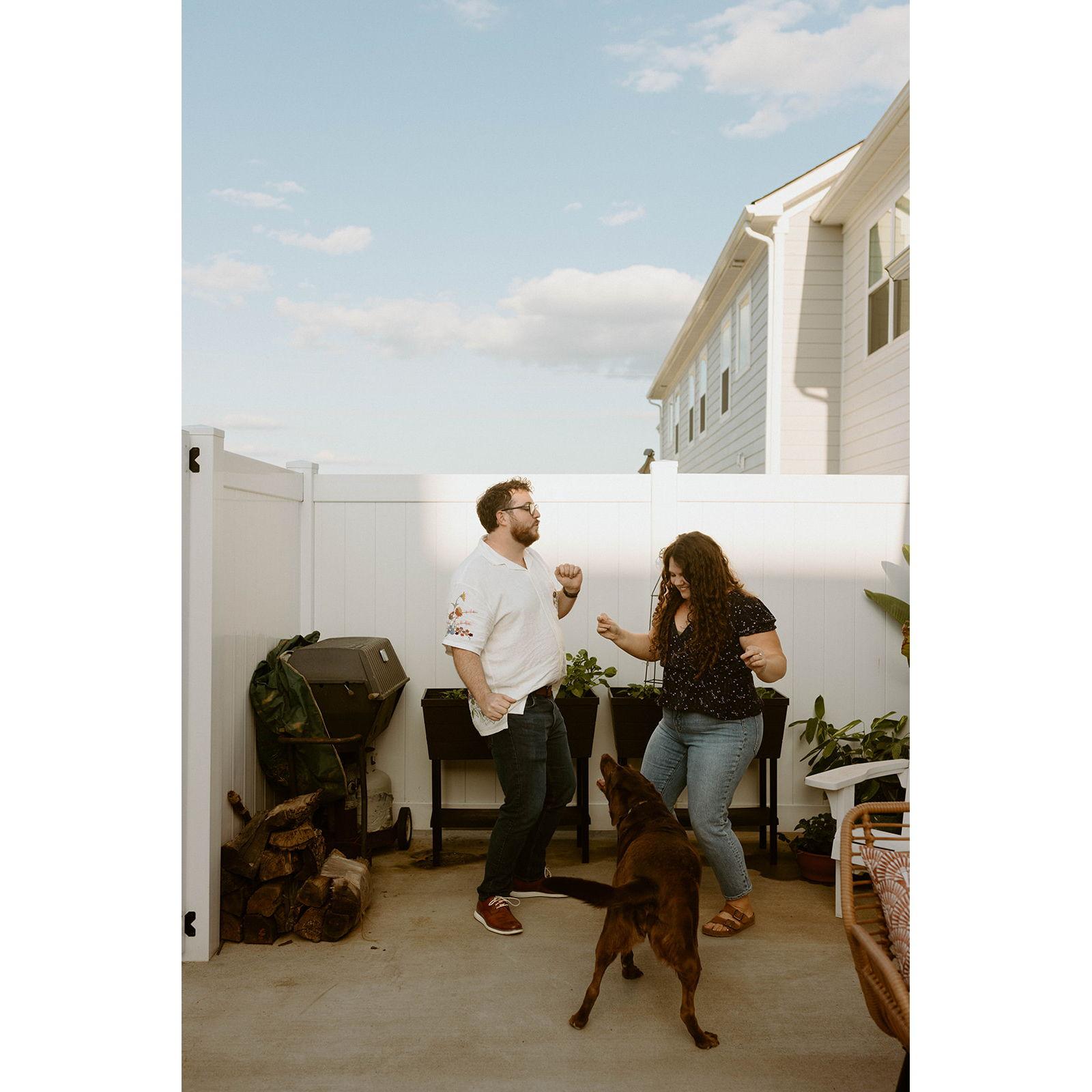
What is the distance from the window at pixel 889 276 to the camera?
745 centimetres

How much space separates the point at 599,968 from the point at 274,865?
5.13ft

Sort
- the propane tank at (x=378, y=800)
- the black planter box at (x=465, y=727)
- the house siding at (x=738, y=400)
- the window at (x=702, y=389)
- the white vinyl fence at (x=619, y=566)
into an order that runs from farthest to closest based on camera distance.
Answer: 1. the window at (x=702, y=389)
2. the house siding at (x=738, y=400)
3. the white vinyl fence at (x=619, y=566)
4. the propane tank at (x=378, y=800)
5. the black planter box at (x=465, y=727)

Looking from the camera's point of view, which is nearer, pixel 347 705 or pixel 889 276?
pixel 347 705

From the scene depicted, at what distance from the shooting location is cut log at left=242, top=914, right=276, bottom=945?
3.86 metres

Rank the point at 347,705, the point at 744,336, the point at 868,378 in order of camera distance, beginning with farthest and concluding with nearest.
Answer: the point at 744,336, the point at 868,378, the point at 347,705

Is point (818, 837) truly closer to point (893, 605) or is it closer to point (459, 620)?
point (893, 605)

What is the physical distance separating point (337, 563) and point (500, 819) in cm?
213

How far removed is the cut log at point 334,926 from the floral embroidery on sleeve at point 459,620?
127 cm

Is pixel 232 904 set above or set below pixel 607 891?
below

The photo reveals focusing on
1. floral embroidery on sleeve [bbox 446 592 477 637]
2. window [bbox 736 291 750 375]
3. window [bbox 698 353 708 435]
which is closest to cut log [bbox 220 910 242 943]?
floral embroidery on sleeve [bbox 446 592 477 637]

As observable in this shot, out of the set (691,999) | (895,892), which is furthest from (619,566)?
(895,892)

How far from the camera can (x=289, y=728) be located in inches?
174

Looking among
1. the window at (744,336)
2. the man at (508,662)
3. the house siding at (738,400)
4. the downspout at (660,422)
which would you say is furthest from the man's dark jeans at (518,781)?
the downspout at (660,422)

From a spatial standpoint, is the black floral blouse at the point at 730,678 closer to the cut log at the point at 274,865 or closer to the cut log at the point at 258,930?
the cut log at the point at 274,865
